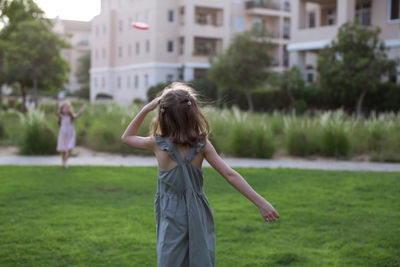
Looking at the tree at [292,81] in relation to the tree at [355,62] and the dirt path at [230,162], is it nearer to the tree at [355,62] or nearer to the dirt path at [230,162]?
the tree at [355,62]

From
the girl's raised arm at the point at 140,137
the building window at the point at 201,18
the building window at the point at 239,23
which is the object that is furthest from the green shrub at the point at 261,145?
the building window at the point at 239,23

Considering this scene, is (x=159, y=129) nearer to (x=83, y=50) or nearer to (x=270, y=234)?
(x=270, y=234)

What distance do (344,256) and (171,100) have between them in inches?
107

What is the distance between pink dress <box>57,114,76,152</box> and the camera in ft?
33.7

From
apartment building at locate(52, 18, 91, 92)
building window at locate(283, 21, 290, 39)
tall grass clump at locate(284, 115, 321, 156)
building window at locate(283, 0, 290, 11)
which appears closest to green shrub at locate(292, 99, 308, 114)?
tall grass clump at locate(284, 115, 321, 156)

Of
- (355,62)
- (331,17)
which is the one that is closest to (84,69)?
(331,17)

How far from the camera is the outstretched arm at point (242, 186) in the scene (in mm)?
2779

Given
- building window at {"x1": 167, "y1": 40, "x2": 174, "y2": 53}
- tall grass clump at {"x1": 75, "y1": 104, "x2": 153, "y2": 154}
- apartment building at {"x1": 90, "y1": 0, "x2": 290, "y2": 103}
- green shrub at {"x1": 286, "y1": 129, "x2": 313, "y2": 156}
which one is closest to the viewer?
green shrub at {"x1": 286, "y1": 129, "x2": 313, "y2": 156}

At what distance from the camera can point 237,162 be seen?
38.5 feet

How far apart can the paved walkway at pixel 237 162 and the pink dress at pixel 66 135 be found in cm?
79

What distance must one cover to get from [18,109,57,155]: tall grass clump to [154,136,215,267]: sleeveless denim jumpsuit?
11.2 meters

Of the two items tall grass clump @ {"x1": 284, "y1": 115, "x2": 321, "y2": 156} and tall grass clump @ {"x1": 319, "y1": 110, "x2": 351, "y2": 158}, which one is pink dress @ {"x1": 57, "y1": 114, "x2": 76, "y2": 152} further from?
tall grass clump @ {"x1": 319, "y1": 110, "x2": 351, "y2": 158}

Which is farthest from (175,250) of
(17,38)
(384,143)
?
(17,38)

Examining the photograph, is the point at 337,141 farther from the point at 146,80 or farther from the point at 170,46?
the point at 146,80
